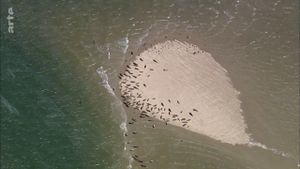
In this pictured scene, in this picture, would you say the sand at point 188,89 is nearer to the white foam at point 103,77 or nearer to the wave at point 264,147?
the wave at point 264,147

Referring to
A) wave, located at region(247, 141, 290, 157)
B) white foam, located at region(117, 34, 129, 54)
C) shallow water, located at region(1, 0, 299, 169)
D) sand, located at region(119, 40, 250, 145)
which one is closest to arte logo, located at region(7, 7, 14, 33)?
shallow water, located at region(1, 0, 299, 169)

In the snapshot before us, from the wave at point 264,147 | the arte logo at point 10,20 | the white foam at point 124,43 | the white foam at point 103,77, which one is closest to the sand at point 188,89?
the wave at point 264,147

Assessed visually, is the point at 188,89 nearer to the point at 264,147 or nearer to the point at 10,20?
the point at 264,147

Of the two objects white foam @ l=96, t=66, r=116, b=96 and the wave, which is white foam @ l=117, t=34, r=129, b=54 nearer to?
white foam @ l=96, t=66, r=116, b=96

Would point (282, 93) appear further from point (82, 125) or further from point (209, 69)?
point (82, 125)

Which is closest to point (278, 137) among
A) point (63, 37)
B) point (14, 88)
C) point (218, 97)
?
point (218, 97)
